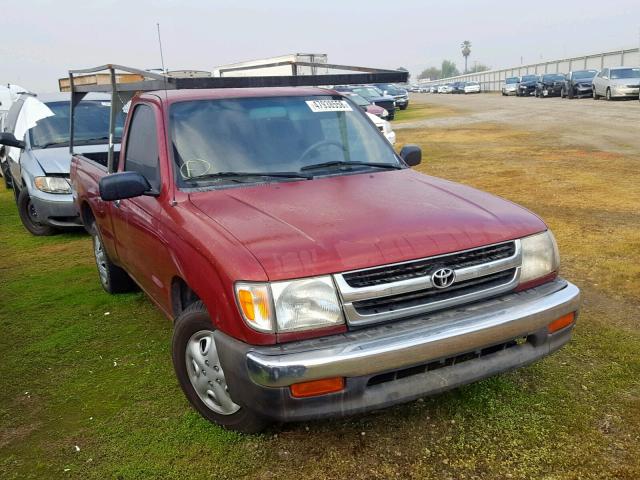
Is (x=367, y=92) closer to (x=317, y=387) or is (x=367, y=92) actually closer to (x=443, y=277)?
(x=443, y=277)

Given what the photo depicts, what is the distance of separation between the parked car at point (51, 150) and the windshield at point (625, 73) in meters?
26.6

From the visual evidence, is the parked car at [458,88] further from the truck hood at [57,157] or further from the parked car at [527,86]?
the truck hood at [57,157]

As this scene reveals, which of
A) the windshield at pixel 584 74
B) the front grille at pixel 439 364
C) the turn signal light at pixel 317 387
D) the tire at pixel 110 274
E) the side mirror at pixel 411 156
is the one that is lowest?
the tire at pixel 110 274

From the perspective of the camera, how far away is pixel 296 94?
420 centimetres

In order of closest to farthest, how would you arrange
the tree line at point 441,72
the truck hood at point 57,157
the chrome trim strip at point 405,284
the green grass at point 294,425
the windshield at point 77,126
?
the chrome trim strip at point 405,284
the green grass at point 294,425
the truck hood at point 57,157
the windshield at point 77,126
the tree line at point 441,72

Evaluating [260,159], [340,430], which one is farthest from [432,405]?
[260,159]

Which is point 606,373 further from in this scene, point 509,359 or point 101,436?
point 101,436

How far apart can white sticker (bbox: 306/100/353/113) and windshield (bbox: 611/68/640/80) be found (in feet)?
92.4

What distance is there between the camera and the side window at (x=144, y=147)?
374 centimetres

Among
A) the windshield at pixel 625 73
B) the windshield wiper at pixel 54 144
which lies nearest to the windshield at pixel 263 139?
the windshield wiper at pixel 54 144

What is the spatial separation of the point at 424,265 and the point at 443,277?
105 millimetres

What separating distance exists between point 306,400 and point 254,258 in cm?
65

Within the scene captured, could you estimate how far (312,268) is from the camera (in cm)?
254

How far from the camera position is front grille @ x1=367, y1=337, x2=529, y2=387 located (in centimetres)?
261
